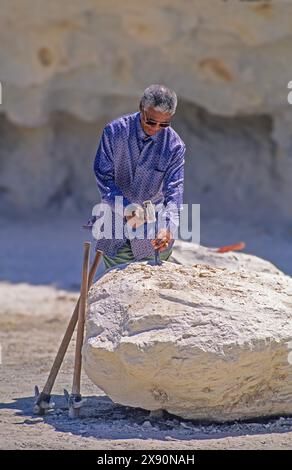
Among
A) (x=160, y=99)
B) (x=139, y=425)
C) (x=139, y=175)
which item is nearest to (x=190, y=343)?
(x=139, y=425)

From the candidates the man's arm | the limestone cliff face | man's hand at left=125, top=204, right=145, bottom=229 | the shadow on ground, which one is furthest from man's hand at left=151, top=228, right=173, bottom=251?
the limestone cliff face

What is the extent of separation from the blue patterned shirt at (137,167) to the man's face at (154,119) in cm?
8

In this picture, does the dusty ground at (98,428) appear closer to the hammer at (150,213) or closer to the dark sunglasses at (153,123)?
the hammer at (150,213)

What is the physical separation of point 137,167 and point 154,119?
0.87 ft

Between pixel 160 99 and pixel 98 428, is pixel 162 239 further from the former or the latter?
pixel 98 428

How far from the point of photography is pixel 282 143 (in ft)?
30.6

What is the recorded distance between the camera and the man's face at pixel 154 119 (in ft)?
15.1

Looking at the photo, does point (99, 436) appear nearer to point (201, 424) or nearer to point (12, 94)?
point (201, 424)

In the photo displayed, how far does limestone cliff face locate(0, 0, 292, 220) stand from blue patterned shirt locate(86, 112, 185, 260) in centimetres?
406

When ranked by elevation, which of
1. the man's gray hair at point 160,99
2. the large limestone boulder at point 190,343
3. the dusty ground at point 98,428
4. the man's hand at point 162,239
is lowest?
the dusty ground at point 98,428

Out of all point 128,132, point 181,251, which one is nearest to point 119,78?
point 181,251

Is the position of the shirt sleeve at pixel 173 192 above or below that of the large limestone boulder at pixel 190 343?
above

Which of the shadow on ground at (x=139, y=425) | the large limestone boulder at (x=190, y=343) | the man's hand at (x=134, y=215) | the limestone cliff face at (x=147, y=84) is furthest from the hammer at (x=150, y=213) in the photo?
the limestone cliff face at (x=147, y=84)
